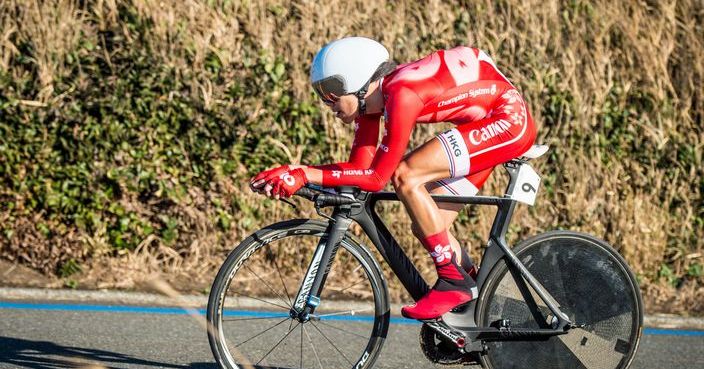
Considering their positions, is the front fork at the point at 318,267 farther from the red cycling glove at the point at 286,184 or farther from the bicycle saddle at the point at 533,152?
the bicycle saddle at the point at 533,152

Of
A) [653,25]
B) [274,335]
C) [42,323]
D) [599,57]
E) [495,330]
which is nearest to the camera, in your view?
[495,330]

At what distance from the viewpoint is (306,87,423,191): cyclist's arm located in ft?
14.3

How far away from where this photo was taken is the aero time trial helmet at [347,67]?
14.6 ft

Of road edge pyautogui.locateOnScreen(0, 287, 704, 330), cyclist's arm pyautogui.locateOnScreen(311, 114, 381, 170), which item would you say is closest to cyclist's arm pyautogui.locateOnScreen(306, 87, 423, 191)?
cyclist's arm pyautogui.locateOnScreen(311, 114, 381, 170)

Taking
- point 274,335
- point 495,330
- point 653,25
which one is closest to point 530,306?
point 495,330

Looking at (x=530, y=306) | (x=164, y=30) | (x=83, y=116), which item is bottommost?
(x=530, y=306)

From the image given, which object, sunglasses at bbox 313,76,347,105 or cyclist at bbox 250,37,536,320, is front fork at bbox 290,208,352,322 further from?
sunglasses at bbox 313,76,347,105

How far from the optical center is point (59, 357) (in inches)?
218

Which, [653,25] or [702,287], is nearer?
[702,287]

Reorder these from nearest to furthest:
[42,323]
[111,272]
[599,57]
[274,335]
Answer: [274,335] → [42,323] → [111,272] → [599,57]

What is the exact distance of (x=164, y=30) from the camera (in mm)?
8656

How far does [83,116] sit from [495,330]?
4.54m

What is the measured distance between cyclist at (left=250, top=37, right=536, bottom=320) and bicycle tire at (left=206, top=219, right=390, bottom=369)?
198mm

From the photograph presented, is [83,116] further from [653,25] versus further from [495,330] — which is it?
[653,25]
